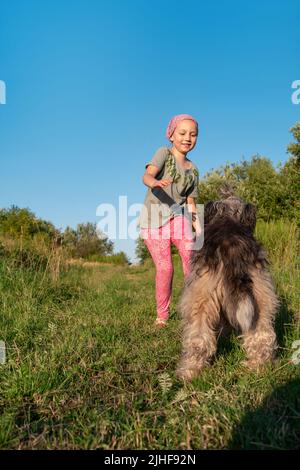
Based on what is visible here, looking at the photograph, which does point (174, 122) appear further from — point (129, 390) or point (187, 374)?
point (129, 390)

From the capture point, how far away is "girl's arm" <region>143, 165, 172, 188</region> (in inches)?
194

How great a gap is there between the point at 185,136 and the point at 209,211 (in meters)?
1.94

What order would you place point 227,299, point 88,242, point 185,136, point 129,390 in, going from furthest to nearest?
point 88,242 < point 185,136 < point 227,299 < point 129,390

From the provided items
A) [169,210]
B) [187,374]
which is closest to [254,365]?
[187,374]

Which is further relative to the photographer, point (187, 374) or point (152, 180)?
point (152, 180)

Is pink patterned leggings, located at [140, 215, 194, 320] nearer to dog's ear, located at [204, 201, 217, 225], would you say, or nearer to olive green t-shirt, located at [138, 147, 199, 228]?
olive green t-shirt, located at [138, 147, 199, 228]

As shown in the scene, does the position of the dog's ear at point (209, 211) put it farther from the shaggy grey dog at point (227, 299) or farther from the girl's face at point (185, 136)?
the girl's face at point (185, 136)

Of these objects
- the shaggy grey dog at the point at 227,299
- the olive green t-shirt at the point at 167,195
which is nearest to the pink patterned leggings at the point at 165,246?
the olive green t-shirt at the point at 167,195

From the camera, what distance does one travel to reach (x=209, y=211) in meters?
4.55

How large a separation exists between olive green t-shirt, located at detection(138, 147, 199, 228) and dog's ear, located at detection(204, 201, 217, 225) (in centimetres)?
169

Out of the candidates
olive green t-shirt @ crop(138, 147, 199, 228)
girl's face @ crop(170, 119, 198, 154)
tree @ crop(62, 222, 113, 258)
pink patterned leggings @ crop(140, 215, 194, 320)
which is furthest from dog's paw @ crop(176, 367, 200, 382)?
tree @ crop(62, 222, 113, 258)

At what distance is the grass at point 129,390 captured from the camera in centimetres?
248
